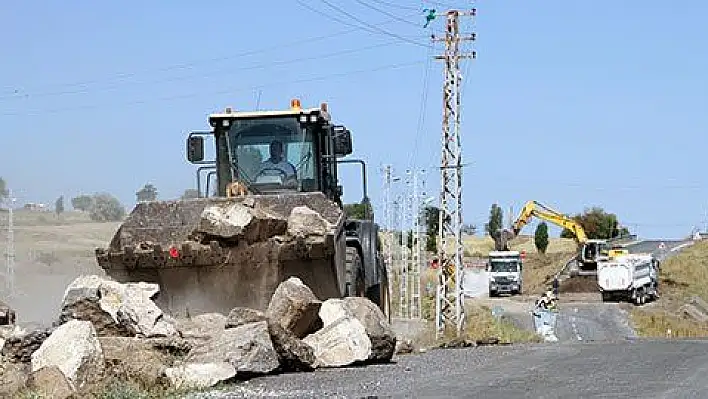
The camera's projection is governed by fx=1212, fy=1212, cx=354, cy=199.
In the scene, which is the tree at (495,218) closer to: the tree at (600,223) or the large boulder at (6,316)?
the tree at (600,223)

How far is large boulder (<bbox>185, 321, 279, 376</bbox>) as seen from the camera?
42.3 feet

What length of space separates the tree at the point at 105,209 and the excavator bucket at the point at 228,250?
22.2m

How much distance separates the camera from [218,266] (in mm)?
14961

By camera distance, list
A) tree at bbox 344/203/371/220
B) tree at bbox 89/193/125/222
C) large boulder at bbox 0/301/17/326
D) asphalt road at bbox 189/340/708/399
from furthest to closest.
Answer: tree at bbox 89/193/125/222 < tree at bbox 344/203/371/220 < large boulder at bbox 0/301/17/326 < asphalt road at bbox 189/340/708/399

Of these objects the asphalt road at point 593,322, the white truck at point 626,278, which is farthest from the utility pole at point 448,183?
the white truck at point 626,278

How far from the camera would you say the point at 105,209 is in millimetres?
39938

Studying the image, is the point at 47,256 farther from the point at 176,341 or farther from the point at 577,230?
the point at 577,230

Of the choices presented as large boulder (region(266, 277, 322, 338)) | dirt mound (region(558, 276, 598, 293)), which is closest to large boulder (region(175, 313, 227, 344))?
large boulder (region(266, 277, 322, 338))

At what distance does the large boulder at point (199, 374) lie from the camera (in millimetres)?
12281

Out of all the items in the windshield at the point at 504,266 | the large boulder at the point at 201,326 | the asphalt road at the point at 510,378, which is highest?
the large boulder at the point at 201,326

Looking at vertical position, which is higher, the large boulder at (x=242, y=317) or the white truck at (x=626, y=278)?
the large boulder at (x=242, y=317)

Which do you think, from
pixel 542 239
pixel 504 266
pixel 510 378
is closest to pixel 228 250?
pixel 510 378

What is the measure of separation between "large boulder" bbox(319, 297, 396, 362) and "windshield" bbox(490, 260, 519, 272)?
58.0 metres

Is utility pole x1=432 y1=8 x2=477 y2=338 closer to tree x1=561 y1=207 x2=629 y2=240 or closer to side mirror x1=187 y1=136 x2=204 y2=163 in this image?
side mirror x1=187 y1=136 x2=204 y2=163
